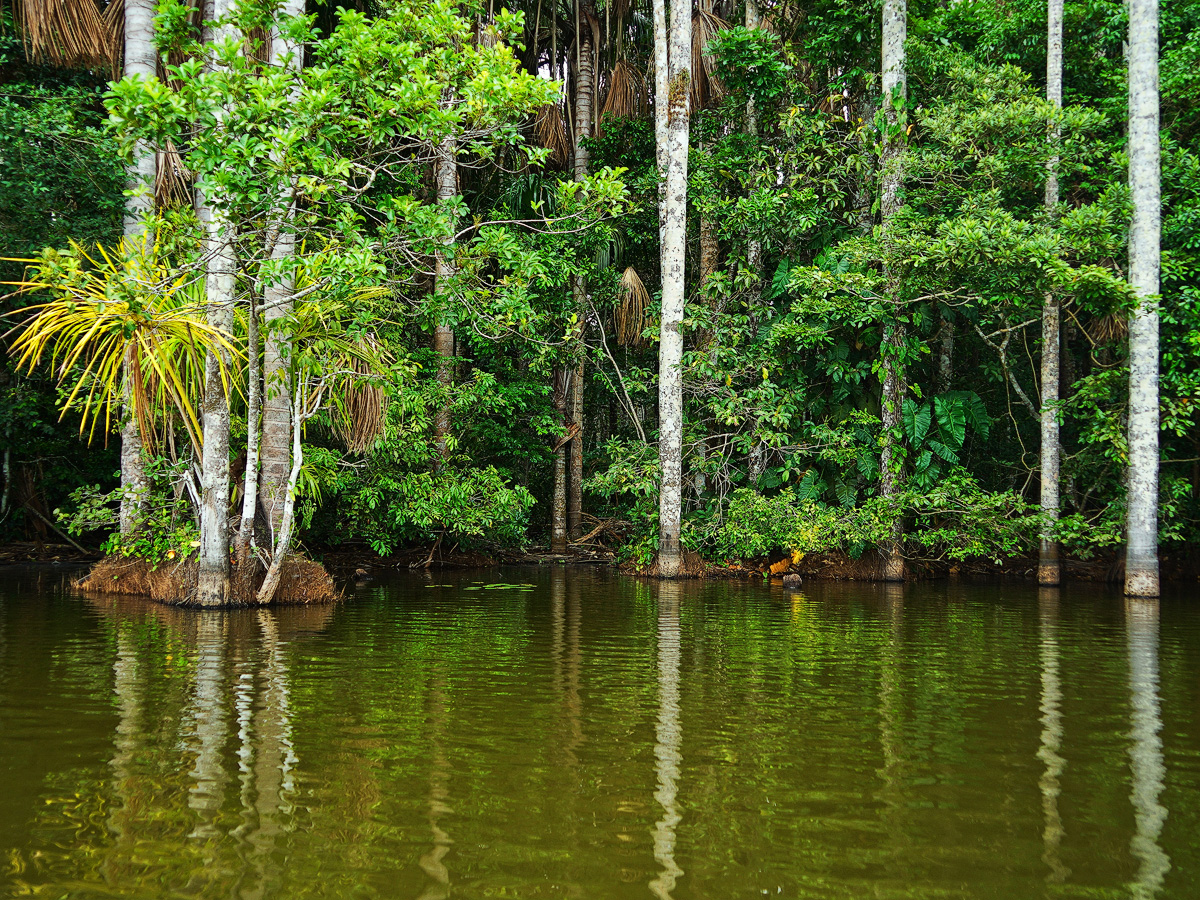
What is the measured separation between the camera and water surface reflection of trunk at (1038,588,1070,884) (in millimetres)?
Result: 2977

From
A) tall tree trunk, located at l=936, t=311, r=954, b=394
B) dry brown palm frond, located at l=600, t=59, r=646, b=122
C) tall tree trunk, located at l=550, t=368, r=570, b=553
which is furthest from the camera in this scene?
tall tree trunk, located at l=550, t=368, r=570, b=553

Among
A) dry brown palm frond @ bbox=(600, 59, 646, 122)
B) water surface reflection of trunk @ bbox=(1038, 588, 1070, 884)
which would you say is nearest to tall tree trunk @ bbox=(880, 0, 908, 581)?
dry brown palm frond @ bbox=(600, 59, 646, 122)

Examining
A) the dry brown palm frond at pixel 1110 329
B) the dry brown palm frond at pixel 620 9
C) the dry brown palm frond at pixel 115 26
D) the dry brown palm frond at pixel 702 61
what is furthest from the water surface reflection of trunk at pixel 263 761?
the dry brown palm frond at pixel 620 9

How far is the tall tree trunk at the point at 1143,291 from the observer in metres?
11.8

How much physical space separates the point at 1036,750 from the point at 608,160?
15119 millimetres

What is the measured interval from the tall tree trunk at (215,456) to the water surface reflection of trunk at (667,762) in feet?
15.9

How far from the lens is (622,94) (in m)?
17.4

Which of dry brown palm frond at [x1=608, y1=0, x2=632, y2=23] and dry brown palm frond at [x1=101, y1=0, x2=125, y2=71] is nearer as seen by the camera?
dry brown palm frond at [x1=101, y1=0, x2=125, y2=71]

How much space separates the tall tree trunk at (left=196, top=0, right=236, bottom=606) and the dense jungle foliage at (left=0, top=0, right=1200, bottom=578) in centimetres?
29

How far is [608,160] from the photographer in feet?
57.5

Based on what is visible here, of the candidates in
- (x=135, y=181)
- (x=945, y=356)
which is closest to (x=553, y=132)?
(x=135, y=181)

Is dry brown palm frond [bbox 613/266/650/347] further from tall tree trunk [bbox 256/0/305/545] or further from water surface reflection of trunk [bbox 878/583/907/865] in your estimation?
water surface reflection of trunk [bbox 878/583/907/865]

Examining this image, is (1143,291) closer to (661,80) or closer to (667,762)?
(661,80)

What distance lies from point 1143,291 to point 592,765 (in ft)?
36.5
